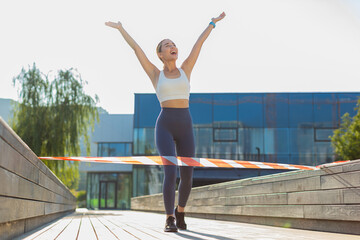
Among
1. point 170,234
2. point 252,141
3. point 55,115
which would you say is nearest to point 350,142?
point 252,141

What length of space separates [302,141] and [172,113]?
21.7 meters

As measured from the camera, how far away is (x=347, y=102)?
80.9 ft

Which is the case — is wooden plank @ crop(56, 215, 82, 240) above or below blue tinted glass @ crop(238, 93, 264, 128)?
below

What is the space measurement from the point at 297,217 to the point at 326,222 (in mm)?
560

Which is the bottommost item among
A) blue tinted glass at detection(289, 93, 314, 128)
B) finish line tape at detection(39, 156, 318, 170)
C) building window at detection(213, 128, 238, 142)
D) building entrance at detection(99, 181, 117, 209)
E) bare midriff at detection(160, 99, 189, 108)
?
building entrance at detection(99, 181, 117, 209)

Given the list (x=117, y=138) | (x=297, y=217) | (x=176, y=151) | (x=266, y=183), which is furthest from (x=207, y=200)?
(x=117, y=138)

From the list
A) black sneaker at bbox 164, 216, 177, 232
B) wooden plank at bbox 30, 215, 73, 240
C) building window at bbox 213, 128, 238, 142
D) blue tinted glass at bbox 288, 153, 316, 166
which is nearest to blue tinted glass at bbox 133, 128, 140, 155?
building window at bbox 213, 128, 238, 142

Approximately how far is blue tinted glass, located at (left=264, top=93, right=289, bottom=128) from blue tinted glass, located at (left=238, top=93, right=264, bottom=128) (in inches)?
13.3

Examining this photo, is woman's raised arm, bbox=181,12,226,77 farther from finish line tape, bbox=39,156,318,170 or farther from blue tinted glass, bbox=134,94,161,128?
blue tinted glass, bbox=134,94,161,128

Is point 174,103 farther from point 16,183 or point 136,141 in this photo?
point 136,141

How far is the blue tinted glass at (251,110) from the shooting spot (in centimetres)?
2489

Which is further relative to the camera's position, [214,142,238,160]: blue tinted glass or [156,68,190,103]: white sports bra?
[214,142,238,160]: blue tinted glass

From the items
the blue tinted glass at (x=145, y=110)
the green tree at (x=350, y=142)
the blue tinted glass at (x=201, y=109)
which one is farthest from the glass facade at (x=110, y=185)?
the green tree at (x=350, y=142)

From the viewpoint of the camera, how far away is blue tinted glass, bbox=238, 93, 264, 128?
81.7 ft
